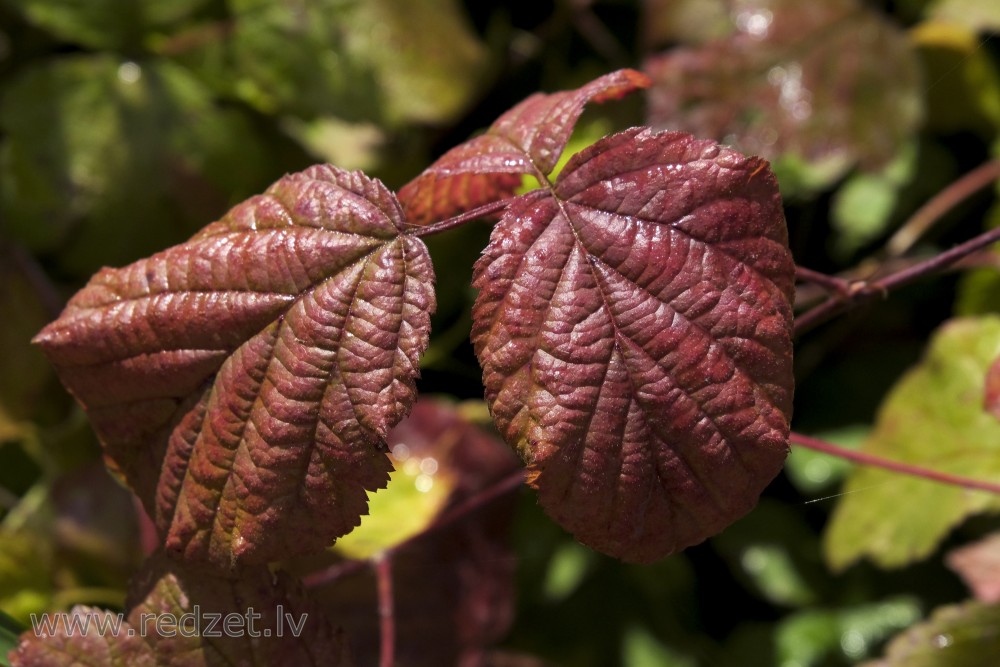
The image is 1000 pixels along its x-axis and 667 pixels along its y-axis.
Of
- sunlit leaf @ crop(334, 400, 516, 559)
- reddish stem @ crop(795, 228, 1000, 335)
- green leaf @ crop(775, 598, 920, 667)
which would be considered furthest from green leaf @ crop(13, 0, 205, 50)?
green leaf @ crop(775, 598, 920, 667)

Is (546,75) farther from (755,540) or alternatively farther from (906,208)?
(755,540)

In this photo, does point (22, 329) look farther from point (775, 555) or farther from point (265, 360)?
point (775, 555)

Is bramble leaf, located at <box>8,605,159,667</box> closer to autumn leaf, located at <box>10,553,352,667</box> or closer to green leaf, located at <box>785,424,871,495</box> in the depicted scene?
autumn leaf, located at <box>10,553,352,667</box>

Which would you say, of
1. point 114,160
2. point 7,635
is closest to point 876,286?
point 7,635

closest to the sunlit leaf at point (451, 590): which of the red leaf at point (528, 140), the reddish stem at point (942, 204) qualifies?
the red leaf at point (528, 140)

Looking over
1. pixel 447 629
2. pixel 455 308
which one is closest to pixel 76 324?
pixel 447 629

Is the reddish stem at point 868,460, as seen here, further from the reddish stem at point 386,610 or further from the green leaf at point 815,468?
the reddish stem at point 386,610
